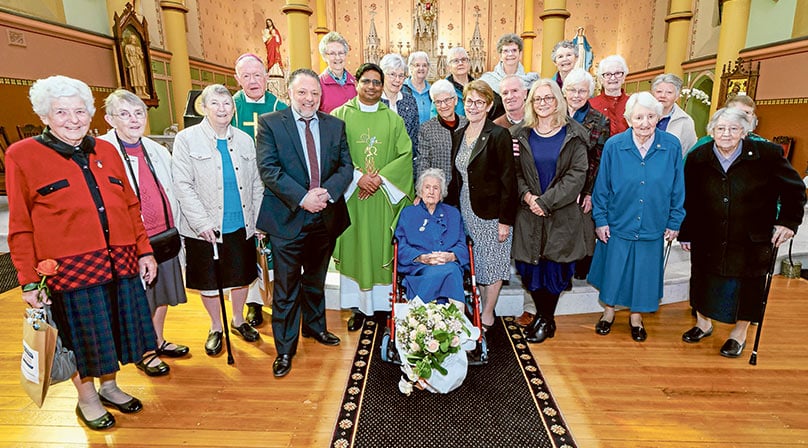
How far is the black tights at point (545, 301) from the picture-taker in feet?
10.6

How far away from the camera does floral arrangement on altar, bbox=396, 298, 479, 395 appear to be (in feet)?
8.07

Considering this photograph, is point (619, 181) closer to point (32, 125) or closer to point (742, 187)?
point (742, 187)

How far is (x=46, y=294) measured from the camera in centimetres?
193

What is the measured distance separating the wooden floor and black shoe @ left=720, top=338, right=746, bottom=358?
0.07 metres

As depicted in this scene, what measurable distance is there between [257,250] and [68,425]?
1.38 meters

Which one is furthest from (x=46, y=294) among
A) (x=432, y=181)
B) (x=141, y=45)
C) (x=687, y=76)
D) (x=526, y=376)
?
(x=687, y=76)

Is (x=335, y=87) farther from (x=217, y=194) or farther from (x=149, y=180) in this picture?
(x=149, y=180)

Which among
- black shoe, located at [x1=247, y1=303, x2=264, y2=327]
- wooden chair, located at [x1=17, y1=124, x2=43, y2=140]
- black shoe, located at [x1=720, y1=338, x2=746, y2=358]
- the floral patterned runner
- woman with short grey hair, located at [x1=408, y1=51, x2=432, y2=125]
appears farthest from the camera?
wooden chair, located at [x1=17, y1=124, x2=43, y2=140]

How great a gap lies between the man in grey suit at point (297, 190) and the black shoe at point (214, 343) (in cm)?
55

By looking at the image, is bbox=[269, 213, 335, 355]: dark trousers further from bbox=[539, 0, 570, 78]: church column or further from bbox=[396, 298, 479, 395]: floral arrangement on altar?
bbox=[539, 0, 570, 78]: church column

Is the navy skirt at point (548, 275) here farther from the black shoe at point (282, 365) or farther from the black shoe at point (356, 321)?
the black shoe at point (282, 365)

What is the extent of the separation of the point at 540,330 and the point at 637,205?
3.66 feet

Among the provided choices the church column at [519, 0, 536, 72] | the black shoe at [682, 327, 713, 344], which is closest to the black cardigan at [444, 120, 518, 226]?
the black shoe at [682, 327, 713, 344]

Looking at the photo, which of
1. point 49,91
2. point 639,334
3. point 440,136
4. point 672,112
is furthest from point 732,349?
point 49,91
